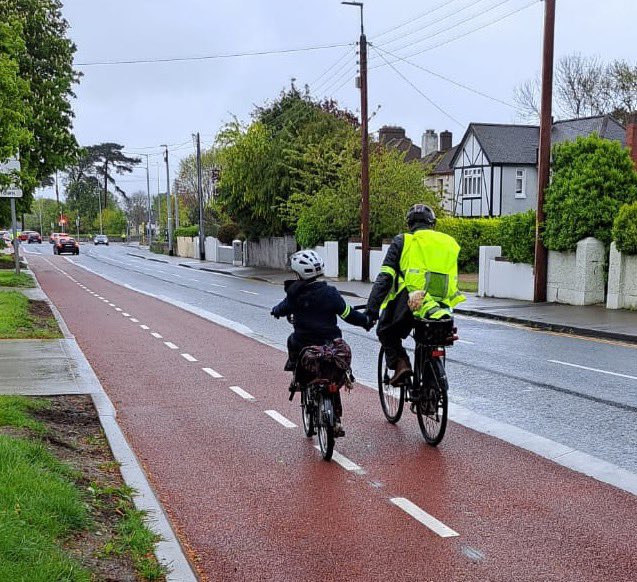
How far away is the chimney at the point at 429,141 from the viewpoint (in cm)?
7394

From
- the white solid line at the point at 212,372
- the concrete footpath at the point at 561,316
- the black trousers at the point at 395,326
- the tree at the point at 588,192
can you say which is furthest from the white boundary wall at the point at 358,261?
the black trousers at the point at 395,326

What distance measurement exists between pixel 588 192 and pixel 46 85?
2369 centimetres

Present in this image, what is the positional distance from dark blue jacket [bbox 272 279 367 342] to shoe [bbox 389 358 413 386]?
0.73 m

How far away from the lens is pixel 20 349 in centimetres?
1219

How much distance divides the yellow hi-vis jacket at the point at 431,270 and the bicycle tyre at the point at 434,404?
0.47m

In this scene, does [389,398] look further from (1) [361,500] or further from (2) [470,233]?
(2) [470,233]

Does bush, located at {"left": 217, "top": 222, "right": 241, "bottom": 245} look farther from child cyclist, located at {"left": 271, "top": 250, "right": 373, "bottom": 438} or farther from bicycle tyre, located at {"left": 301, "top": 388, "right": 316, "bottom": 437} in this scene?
child cyclist, located at {"left": 271, "top": 250, "right": 373, "bottom": 438}

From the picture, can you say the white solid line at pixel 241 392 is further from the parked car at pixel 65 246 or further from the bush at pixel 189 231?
the parked car at pixel 65 246

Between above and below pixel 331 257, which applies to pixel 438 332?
above

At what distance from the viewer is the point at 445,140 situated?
7369 cm

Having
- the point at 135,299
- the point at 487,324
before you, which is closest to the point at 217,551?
the point at 487,324

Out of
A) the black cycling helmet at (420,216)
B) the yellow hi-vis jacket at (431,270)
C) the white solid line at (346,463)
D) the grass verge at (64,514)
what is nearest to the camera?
the grass verge at (64,514)

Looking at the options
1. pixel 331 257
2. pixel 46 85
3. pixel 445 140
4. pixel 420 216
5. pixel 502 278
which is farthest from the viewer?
pixel 445 140

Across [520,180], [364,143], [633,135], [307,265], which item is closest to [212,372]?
[307,265]
